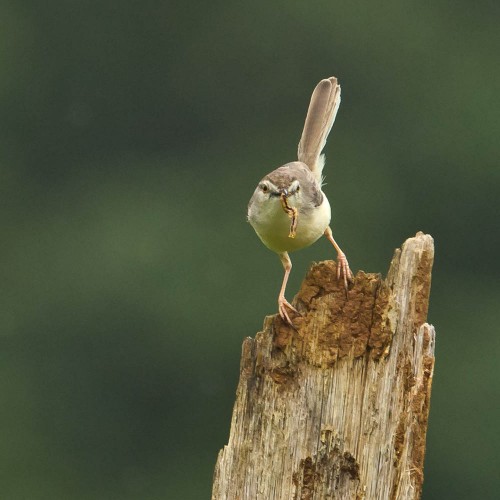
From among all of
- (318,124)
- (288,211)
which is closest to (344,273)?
(288,211)

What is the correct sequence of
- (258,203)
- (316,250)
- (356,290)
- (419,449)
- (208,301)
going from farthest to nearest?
(208,301), (316,250), (258,203), (356,290), (419,449)

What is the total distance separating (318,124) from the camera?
7.77 m

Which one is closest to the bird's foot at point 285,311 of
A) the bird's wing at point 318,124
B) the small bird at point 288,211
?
the small bird at point 288,211

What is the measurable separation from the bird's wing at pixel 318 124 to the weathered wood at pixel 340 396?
5.87ft

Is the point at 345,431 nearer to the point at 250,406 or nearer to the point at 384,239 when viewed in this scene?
the point at 250,406

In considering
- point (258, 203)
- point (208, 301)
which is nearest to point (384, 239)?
point (208, 301)

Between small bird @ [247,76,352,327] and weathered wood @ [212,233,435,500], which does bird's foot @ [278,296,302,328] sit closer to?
weathered wood @ [212,233,435,500]

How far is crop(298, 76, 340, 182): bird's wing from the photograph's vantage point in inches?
302

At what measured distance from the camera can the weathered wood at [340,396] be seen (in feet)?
18.5

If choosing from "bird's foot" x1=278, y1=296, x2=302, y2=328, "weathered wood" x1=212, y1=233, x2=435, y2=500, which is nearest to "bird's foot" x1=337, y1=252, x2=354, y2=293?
"weathered wood" x1=212, y1=233, x2=435, y2=500

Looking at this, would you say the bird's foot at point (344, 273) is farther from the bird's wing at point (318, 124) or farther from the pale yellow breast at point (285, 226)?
the bird's wing at point (318, 124)

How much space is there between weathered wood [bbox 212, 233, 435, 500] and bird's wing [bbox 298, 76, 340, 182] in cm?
179

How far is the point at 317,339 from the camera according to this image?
588cm

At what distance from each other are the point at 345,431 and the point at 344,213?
14.2 meters
